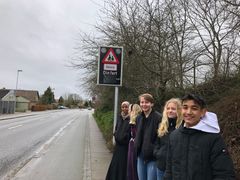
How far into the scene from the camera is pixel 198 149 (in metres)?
3.38

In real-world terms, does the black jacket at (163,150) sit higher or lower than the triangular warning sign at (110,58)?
lower

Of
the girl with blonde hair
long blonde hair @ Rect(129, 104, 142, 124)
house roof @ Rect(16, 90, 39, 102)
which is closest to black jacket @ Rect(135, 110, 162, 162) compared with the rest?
the girl with blonde hair

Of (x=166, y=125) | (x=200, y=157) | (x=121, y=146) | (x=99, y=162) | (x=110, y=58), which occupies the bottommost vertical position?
(x=99, y=162)

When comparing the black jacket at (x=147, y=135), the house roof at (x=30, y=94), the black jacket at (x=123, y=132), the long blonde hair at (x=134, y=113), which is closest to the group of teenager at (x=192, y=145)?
the black jacket at (x=147, y=135)

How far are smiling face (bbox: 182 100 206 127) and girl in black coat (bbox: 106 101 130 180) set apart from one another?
11.5 feet

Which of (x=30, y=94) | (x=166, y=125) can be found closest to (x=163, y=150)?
(x=166, y=125)

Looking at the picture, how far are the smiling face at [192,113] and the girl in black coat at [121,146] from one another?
11.5 feet

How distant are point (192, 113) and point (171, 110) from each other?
58.2 inches

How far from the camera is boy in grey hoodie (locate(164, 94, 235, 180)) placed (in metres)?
3.30

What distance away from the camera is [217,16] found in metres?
10.5

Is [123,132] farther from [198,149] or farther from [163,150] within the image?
[198,149]

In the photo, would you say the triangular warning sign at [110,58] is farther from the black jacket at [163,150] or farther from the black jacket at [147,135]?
the black jacket at [163,150]

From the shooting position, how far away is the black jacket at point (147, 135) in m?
5.60

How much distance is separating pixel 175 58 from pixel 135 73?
175 centimetres
